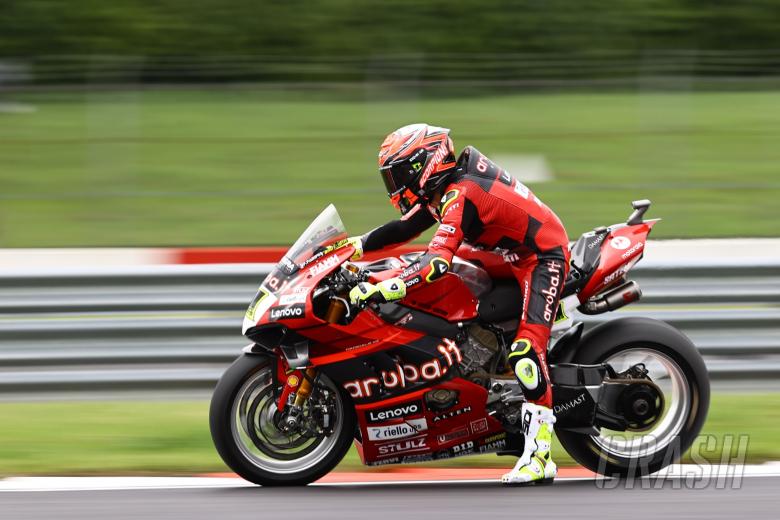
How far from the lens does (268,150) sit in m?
12.5

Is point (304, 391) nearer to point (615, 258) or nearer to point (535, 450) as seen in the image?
point (535, 450)

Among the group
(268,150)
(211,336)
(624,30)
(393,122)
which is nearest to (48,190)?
(268,150)

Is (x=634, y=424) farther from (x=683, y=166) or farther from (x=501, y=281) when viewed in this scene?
(x=683, y=166)

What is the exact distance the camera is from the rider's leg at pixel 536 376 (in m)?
6.02

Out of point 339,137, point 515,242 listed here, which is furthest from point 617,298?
point 339,137

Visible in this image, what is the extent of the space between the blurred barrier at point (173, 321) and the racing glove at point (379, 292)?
6.89ft

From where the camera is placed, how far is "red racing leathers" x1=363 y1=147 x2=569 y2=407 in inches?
233

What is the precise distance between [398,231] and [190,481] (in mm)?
1567

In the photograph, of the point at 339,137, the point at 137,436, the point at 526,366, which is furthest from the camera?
the point at 339,137

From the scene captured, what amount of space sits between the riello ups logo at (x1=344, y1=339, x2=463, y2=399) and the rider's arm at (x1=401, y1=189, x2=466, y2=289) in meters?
0.42

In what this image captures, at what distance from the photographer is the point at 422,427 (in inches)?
244

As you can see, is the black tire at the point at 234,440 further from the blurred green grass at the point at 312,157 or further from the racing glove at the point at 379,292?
the blurred green grass at the point at 312,157

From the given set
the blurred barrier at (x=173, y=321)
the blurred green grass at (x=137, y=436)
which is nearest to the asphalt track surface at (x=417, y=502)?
the blurred green grass at (x=137, y=436)

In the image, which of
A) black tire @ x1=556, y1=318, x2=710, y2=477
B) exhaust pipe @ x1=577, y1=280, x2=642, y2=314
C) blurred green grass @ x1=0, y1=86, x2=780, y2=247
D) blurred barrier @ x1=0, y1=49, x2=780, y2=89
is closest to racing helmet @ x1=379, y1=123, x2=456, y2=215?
exhaust pipe @ x1=577, y1=280, x2=642, y2=314
